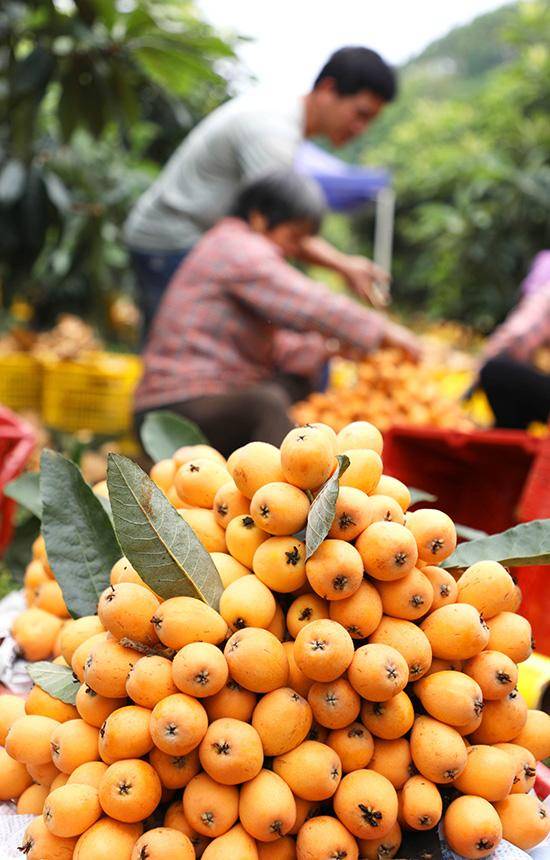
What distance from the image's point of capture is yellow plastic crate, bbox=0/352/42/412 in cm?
458

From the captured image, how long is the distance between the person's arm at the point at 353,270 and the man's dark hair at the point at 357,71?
0.59 metres

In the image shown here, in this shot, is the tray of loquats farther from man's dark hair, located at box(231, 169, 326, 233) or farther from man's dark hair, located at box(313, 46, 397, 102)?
man's dark hair, located at box(313, 46, 397, 102)

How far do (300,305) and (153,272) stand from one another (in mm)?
1177

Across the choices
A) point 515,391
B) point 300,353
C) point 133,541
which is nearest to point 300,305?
point 300,353

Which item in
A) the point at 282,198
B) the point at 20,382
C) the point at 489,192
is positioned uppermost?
the point at 282,198

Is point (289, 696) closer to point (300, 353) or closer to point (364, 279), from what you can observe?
point (300, 353)

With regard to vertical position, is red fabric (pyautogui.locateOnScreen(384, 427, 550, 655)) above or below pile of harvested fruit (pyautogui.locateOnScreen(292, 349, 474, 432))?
above

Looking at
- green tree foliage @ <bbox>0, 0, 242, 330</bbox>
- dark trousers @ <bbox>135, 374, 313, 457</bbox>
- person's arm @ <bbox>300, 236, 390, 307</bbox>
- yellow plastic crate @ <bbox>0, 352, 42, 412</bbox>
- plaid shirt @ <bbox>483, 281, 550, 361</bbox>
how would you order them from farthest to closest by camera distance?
yellow plastic crate @ <bbox>0, 352, 42, 412</bbox> → person's arm @ <bbox>300, 236, 390, 307</bbox> → plaid shirt @ <bbox>483, 281, 550, 361</bbox> → dark trousers @ <bbox>135, 374, 313, 457</bbox> → green tree foliage @ <bbox>0, 0, 242, 330</bbox>

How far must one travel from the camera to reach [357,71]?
2.98 meters

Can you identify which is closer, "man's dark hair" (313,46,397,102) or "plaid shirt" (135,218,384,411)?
"plaid shirt" (135,218,384,411)

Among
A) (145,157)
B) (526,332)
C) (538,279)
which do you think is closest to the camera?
(526,332)

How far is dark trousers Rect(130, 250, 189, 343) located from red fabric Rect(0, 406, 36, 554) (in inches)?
60.9

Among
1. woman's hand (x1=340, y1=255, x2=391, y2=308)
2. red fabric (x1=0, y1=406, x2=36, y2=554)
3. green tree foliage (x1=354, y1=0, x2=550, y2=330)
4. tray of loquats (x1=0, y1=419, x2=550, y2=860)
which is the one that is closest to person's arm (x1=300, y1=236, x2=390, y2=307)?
woman's hand (x1=340, y1=255, x2=391, y2=308)

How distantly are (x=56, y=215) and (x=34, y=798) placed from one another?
2310mm
